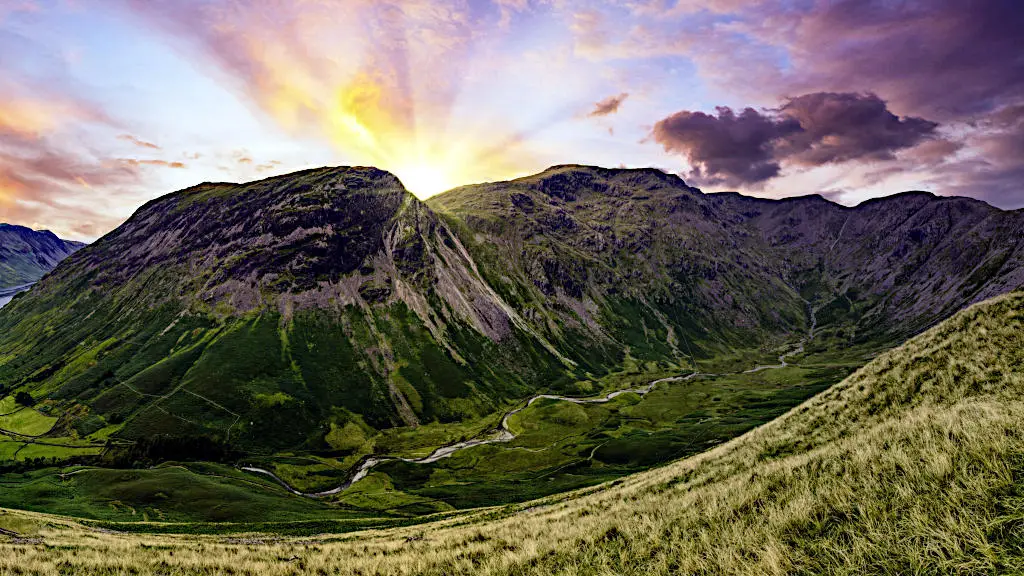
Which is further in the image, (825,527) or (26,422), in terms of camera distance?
(26,422)

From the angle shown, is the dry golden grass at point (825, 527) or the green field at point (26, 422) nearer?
the dry golden grass at point (825, 527)

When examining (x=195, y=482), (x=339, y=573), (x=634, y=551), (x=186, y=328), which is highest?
(x=186, y=328)

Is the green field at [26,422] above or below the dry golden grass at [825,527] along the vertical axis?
below

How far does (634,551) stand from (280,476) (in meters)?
142

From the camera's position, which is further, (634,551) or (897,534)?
(634,551)

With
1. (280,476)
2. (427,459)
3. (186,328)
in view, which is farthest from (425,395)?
(186,328)

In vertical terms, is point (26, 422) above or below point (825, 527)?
below

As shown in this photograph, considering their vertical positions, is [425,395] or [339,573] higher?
[339,573]

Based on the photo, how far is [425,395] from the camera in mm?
196500

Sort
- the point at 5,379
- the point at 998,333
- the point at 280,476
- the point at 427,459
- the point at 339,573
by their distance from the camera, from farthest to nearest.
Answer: the point at 5,379 → the point at 427,459 → the point at 280,476 → the point at 998,333 → the point at 339,573

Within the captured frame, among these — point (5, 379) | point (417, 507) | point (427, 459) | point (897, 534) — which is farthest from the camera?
point (5, 379)

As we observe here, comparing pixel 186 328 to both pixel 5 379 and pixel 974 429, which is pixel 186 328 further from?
pixel 974 429

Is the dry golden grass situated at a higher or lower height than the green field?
higher

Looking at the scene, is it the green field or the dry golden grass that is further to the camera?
the green field
